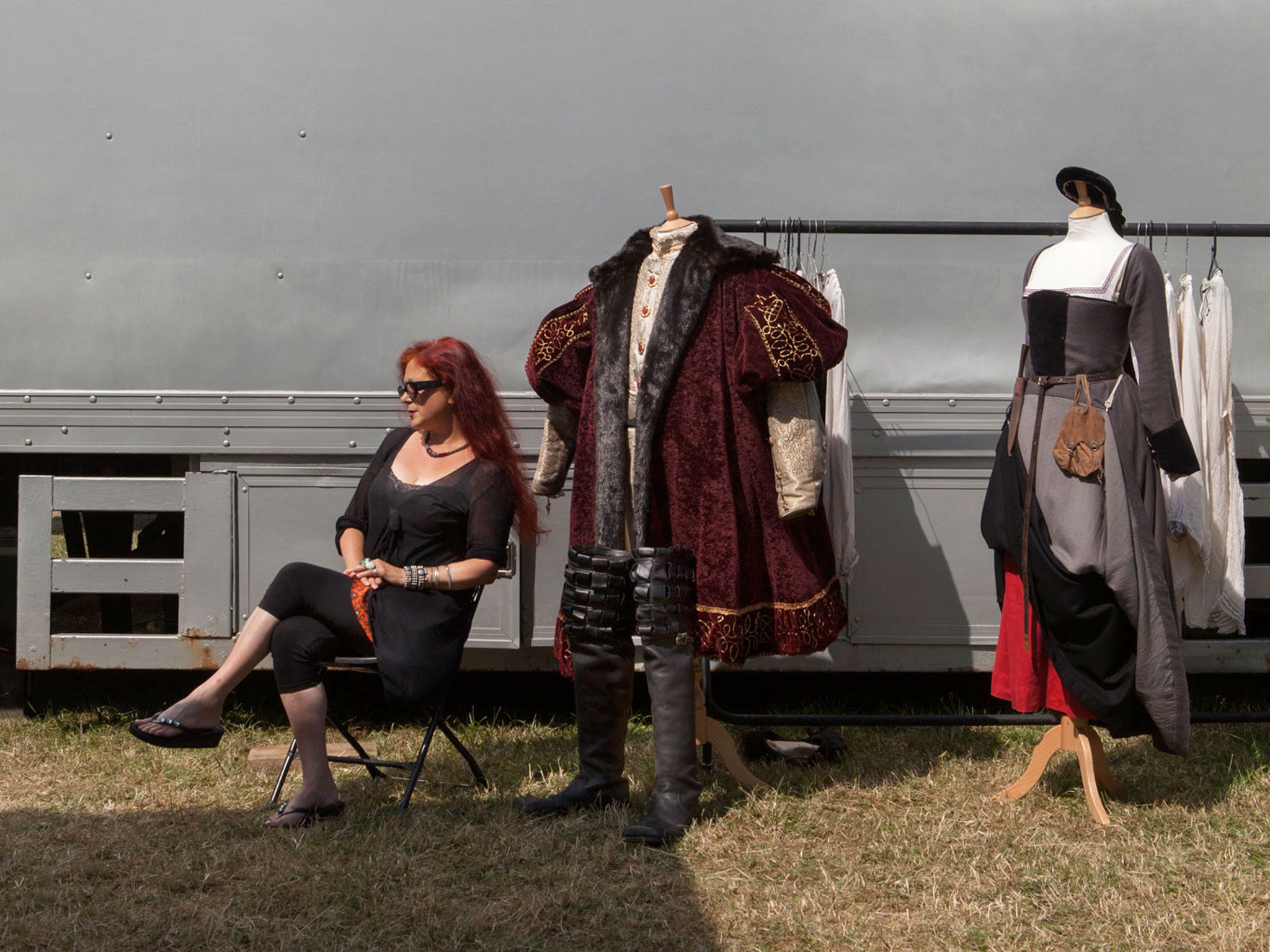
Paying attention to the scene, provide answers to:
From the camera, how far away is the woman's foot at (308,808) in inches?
133

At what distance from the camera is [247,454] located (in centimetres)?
420

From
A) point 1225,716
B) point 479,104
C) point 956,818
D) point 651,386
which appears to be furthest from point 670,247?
point 1225,716

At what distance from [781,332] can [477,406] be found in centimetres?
87

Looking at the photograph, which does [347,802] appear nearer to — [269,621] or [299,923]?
[269,621]

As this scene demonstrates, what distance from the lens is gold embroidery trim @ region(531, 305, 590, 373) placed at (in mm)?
3576

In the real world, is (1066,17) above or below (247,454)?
above

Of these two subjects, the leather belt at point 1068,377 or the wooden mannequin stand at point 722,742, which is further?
the wooden mannequin stand at point 722,742

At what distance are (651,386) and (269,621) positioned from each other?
1177mm

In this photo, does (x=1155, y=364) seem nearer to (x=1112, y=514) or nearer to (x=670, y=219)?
(x=1112, y=514)

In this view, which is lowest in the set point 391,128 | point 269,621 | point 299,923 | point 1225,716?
point 299,923

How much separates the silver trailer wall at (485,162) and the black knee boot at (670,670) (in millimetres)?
1150

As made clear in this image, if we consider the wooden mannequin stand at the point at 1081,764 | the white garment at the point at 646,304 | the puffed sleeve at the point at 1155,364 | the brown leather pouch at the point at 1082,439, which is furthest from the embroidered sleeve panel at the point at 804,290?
the wooden mannequin stand at the point at 1081,764

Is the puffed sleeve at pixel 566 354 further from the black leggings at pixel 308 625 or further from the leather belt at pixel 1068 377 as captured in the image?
the leather belt at pixel 1068 377

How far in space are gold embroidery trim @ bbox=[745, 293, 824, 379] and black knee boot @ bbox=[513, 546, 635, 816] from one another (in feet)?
2.06
